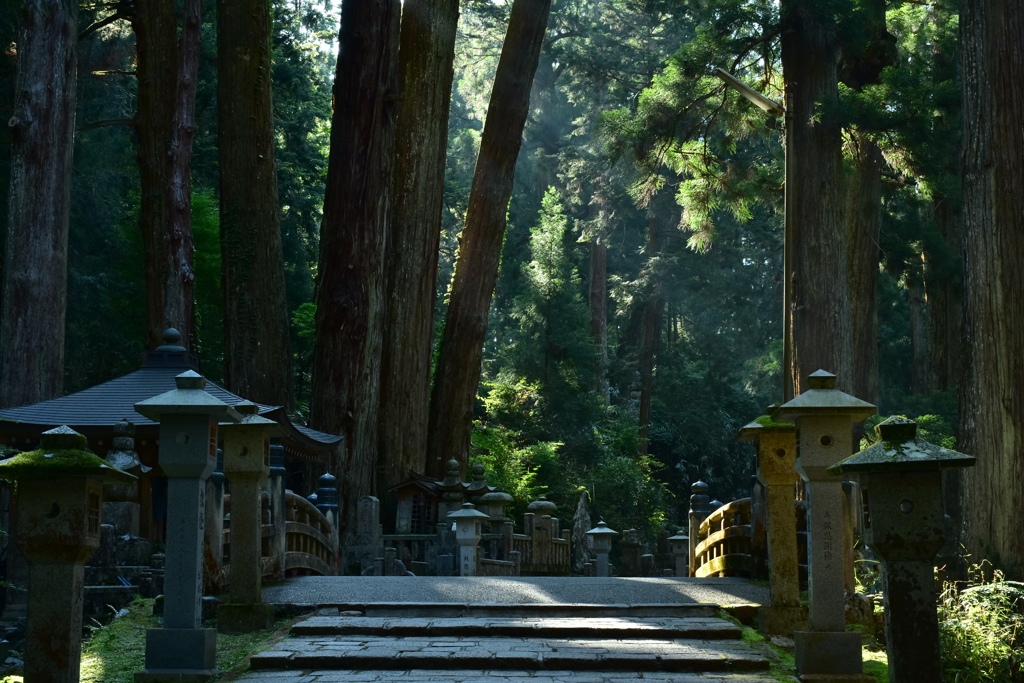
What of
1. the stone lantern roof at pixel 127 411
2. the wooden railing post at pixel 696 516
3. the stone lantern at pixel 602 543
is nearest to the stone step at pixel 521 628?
the wooden railing post at pixel 696 516

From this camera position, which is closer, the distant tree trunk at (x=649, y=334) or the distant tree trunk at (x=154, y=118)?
the distant tree trunk at (x=154, y=118)

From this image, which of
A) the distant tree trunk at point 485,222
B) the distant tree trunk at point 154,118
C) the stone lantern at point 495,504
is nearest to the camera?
the stone lantern at point 495,504

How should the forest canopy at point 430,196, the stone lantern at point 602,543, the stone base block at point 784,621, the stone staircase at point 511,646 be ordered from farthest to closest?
the stone lantern at point 602,543
the forest canopy at point 430,196
the stone base block at point 784,621
the stone staircase at point 511,646

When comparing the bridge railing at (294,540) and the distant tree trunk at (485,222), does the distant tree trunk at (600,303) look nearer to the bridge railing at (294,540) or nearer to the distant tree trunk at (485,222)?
the distant tree trunk at (485,222)

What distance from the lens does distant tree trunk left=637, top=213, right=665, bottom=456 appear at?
3859cm

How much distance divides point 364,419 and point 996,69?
1113 centimetres

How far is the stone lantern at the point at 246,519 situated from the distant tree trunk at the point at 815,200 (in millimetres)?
10711

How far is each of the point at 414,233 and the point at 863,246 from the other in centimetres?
842

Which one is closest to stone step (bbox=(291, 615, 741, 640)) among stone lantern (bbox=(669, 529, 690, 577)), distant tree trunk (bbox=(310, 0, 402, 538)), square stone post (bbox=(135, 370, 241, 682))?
square stone post (bbox=(135, 370, 241, 682))

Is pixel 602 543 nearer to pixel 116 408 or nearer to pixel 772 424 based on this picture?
pixel 116 408

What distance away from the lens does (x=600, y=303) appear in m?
40.5

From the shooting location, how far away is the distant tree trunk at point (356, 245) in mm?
17406

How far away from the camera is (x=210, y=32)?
94.5 ft

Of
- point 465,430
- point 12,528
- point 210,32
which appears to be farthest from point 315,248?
point 12,528
